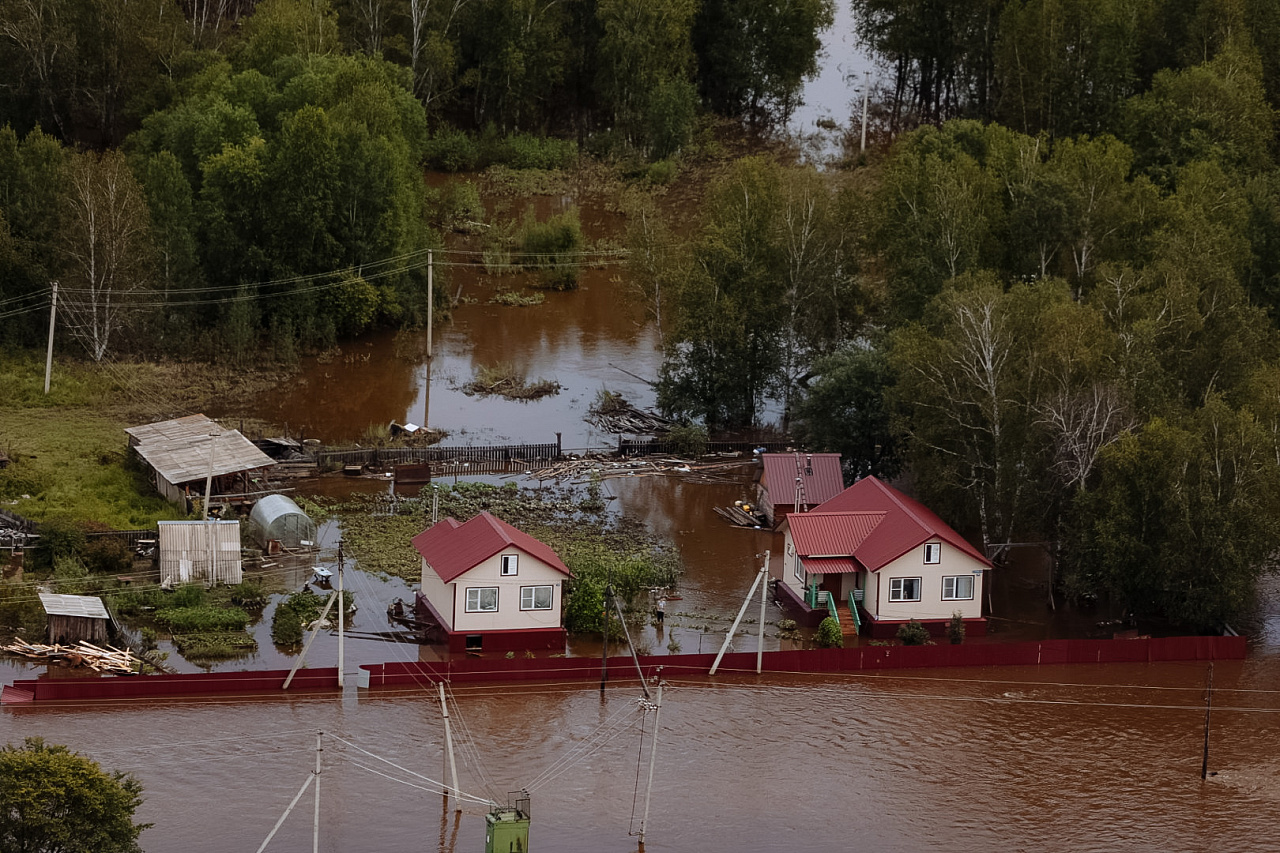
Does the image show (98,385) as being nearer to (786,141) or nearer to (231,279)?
(231,279)

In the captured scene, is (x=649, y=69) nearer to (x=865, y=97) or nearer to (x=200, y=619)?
(x=865, y=97)

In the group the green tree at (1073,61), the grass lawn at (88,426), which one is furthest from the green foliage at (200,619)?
the green tree at (1073,61)

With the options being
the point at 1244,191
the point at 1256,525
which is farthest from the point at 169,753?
the point at 1244,191

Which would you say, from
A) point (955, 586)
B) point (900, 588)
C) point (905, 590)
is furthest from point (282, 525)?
point (955, 586)

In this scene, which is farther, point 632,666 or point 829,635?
point 829,635

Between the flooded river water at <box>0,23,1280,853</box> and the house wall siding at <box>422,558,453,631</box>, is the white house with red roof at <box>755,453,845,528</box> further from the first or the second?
the house wall siding at <box>422,558,453,631</box>

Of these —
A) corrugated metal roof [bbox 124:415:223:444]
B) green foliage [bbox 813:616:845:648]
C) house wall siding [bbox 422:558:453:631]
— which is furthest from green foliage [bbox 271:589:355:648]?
green foliage [bbox 813:616:845:648]
